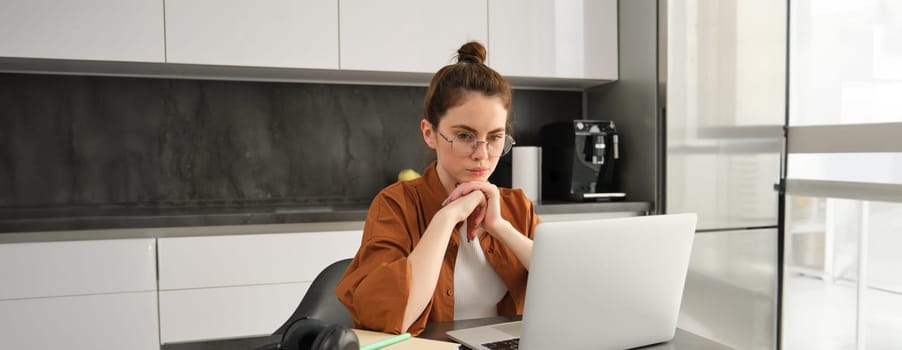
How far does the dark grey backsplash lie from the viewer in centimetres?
254

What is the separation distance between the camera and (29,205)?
8.30 feet

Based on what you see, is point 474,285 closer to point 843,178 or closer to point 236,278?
point 236,278

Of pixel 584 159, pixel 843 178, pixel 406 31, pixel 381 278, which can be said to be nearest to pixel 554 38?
pixel 584 159

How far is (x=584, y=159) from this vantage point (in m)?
2.79

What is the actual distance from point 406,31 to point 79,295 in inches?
60.3

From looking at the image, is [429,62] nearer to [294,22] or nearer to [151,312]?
[294,22]

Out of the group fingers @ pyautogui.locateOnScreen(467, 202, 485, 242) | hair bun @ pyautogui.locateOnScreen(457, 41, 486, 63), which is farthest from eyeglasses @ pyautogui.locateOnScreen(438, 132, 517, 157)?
hair bun @ pyautogui.locateOnScreen(457, 41, 486, 63)

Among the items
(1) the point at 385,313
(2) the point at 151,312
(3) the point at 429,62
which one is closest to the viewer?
(1) the point at 385,313

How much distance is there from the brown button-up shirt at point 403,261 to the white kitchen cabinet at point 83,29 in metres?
1.46

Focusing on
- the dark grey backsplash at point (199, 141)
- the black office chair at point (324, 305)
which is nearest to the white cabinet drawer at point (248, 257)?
the dark grey backsplash at point (199, 141)

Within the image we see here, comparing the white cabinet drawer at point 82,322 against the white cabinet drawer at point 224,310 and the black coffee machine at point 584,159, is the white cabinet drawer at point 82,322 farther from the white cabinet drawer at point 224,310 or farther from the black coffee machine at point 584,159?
the black coffee machine at point 584,159

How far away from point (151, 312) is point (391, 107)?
136 centimetres

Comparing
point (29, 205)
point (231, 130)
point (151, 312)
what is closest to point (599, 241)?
point (151, 312)

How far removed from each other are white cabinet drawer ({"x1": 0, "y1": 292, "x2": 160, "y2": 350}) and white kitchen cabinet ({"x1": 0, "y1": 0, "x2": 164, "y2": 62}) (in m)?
0.86
